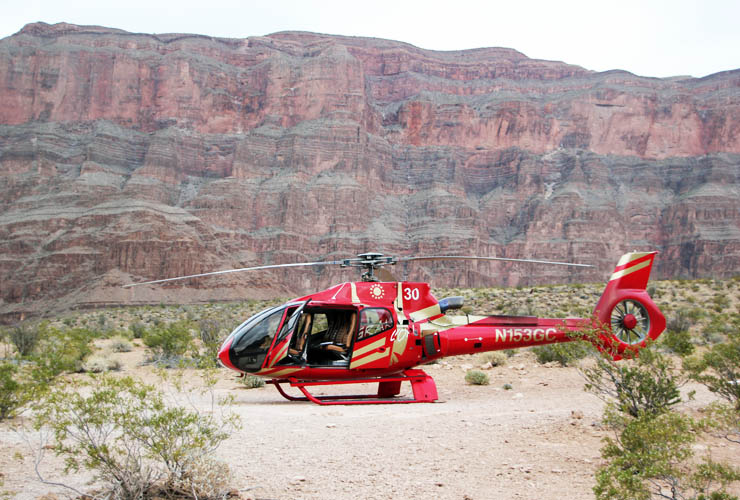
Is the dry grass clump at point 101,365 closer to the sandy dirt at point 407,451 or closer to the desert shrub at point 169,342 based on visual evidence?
the desert shrub at point 169,342

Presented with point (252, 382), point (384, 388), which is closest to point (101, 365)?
point (252, 382)

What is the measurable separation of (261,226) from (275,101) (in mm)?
27152

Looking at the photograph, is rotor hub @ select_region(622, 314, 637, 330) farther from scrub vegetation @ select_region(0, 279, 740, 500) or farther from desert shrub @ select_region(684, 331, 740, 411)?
desert shrub @ select_region(684, 331, 740, 411)

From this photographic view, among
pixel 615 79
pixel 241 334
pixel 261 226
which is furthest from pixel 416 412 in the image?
pixel 615 79

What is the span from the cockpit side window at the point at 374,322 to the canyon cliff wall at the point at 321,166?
65.0 metres

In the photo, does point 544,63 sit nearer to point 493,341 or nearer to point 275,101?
point 275,101

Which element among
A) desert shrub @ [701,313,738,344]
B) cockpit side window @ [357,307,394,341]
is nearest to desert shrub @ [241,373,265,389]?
cockpit side window @ [357,307,394,341]

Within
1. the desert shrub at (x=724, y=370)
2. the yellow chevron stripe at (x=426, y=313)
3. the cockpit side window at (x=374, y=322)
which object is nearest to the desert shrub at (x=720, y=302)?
the desert shrub at (x=724, y=370)

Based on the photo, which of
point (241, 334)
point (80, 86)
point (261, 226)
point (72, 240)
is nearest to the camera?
point (241, 334)

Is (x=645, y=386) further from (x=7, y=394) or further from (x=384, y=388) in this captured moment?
(x=7, y=394)

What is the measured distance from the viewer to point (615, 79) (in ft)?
399

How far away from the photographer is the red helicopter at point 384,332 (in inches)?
393

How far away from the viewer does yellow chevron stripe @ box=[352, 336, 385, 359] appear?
10250mm

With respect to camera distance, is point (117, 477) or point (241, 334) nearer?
point (117, 477)
